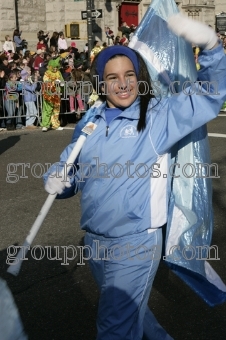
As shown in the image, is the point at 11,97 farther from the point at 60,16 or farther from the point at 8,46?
the point at 60,16

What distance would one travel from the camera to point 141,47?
338 cm

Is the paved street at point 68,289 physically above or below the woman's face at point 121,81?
below

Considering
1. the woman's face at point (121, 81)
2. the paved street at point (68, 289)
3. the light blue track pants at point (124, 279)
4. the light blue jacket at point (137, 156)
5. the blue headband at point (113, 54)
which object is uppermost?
the blue headband at point (113, 54)

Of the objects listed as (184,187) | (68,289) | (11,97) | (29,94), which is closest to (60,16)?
(29,94)

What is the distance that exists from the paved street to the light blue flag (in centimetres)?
69

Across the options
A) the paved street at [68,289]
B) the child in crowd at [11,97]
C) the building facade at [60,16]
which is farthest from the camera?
the building facade at [60,16]

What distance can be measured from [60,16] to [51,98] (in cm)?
1156

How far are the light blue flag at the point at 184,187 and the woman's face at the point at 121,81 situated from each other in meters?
0.45

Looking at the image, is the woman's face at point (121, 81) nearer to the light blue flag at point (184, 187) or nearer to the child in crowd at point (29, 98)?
the light blue flag at point (184, 187)

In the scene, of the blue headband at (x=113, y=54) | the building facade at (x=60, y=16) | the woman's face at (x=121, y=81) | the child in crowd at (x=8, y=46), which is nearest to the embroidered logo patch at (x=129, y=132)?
the woman's face at (x=121, y=81)

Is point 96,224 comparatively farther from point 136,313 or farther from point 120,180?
point 136,313

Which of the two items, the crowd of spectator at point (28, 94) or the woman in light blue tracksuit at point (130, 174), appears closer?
the woman in light blue tracksuit at point (130, 174)

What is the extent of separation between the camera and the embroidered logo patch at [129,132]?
9.22ft

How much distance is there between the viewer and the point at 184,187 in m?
3.20
